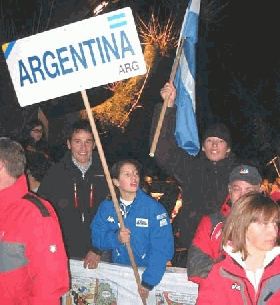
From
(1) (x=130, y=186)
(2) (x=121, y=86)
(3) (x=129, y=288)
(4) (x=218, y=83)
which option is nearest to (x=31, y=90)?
(1) (x=130, y=186)

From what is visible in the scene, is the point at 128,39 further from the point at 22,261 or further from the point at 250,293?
the point at 250,293

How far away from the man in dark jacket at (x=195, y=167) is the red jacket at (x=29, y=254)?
211 cm

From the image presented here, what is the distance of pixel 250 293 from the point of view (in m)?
3.34

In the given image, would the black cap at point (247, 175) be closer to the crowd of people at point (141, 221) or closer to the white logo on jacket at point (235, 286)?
the crowd of people at point (141, 221)

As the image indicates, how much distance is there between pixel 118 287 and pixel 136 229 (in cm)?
66

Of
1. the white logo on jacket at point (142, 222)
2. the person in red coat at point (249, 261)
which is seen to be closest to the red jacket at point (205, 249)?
the person in red coat at point (249, 261)

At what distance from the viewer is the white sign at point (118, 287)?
512 centimetres

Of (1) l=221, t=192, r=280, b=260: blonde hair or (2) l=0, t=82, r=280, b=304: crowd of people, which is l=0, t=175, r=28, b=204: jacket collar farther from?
(1) l=221, t=192, r=280, b=260: blonde hair

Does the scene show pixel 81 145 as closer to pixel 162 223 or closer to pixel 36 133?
pixel 162 223

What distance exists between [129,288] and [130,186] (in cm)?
101

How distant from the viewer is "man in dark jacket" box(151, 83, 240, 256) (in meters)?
5.50

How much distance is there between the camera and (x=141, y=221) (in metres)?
5.23

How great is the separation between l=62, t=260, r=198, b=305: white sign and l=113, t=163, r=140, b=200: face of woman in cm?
71

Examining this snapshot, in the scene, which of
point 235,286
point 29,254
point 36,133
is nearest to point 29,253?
point 29,254
